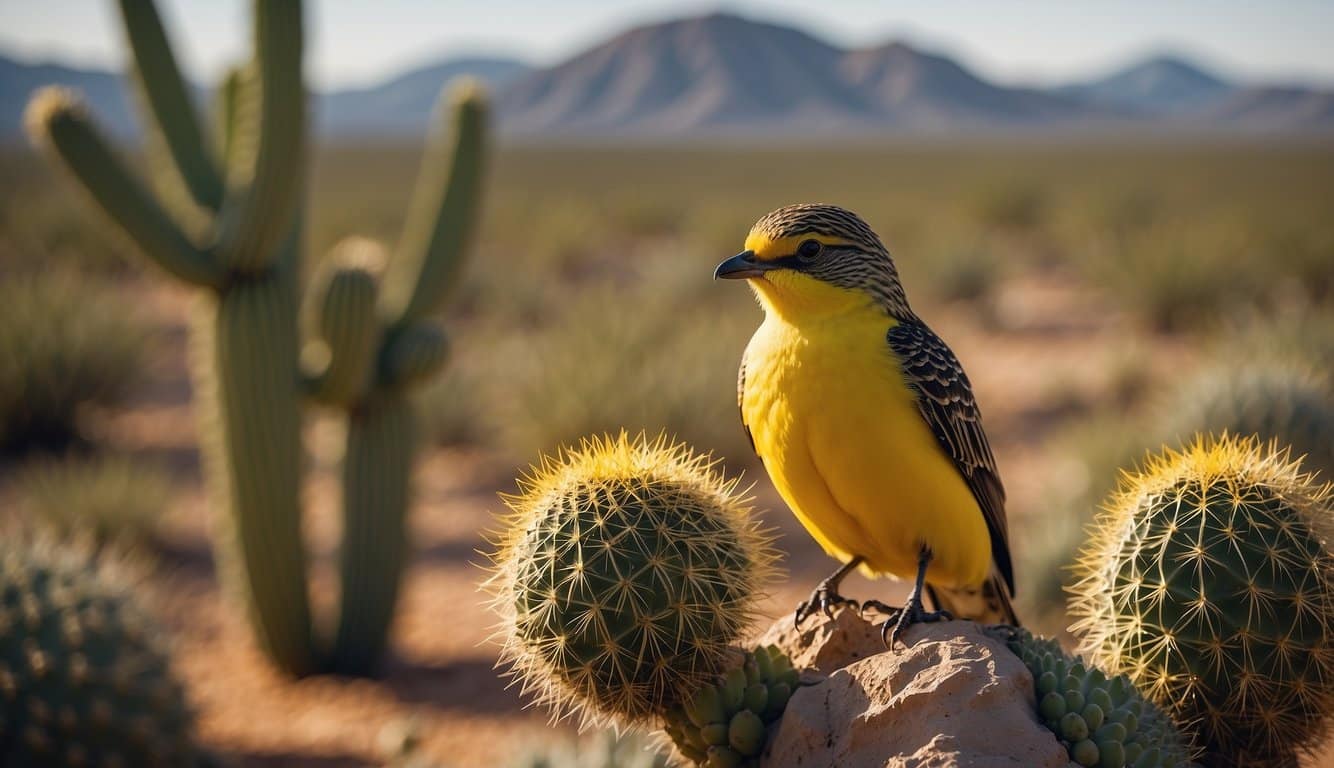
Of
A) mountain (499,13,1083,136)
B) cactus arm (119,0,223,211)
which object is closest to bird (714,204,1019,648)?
cactus arm (119,0,223,211)

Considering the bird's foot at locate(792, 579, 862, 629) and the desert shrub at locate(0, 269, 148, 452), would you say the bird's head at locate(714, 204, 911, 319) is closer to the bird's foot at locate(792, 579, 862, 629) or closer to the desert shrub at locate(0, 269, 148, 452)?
the bird's foot at locate(792, 579, 862, 629)

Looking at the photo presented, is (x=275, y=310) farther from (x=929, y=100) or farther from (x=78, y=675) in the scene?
(x=929, y=100)

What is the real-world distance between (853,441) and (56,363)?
11.3 meters

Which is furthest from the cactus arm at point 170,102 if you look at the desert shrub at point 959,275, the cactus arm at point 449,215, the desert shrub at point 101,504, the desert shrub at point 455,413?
the desert shrub at point 959,275

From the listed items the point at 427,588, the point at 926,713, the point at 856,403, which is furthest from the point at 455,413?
the point at 926,713

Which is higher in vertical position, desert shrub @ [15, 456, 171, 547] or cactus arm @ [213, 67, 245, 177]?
cactus arm @ [213, 67, 245, 177]

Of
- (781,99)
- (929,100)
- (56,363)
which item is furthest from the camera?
(781,99)

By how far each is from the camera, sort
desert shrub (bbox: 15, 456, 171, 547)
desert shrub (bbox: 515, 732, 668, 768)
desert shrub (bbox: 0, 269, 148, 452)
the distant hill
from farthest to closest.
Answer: the distant hill < desert shrub (bbox: 0, 269, 148, 452) < desert shrub (bbox: 15, 456, 171, 547) < desert shrub (bbox: 515, 732, 668, 768)

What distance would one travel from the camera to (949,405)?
2.87 meters

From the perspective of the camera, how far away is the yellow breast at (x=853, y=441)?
2650 mm

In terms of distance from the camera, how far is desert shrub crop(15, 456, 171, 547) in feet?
28.9

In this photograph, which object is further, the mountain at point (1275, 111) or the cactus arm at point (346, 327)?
the mountain at point (1275, 111)

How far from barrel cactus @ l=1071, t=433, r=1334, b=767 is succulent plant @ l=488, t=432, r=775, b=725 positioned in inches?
37.9

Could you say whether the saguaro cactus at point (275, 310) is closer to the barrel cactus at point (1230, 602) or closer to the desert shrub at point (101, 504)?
the desert shrub at point (101, 504)
